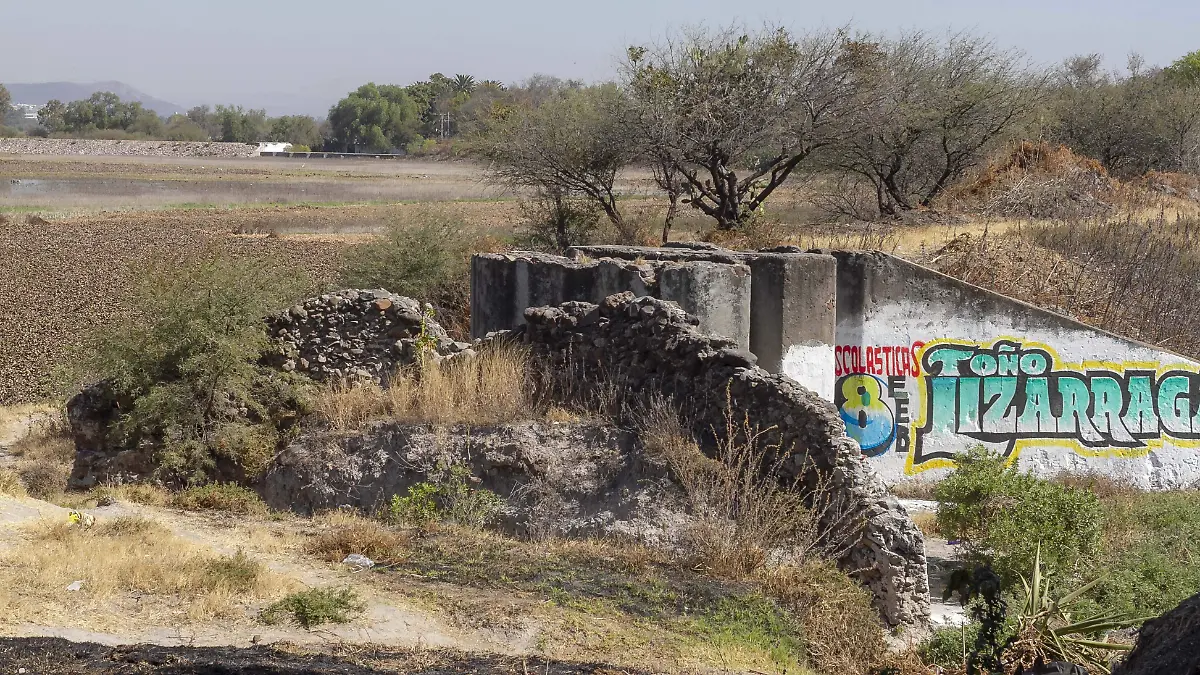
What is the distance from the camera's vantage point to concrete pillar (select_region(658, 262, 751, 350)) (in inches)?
540

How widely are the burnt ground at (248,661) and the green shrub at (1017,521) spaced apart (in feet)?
17.3

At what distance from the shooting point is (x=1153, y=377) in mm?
17484

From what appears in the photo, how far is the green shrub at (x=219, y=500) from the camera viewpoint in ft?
40.7

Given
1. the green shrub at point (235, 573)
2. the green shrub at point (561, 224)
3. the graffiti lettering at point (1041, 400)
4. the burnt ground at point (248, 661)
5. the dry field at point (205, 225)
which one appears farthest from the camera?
the green shrub at point (561, 224)

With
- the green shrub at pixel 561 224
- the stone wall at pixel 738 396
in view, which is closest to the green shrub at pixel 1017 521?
the stone wall at pixel 738 396

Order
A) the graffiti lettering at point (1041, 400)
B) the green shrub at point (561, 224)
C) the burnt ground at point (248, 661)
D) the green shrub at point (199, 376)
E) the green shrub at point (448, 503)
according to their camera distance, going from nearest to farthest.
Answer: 1. the burnt ground at point (248, 661)
2. the green shrub at point (448, 503)
3. the green shrub at point (199, 376)
4. the graffiti lettering at point (1041, 400)
5. the green shrub at point (561, 224)

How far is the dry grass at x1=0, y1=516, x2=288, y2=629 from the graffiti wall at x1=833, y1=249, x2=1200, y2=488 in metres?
10.4

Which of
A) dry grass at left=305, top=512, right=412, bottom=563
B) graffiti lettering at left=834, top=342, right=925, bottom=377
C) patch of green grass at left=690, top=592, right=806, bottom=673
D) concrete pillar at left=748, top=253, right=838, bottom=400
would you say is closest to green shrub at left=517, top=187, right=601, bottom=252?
graffiti lettering at left=834, top=342, right=925, bottom=377

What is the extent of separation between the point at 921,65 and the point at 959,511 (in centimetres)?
2205

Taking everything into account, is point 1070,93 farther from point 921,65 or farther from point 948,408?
point 948,408

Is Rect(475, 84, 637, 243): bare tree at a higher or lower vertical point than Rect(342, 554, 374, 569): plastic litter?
higher

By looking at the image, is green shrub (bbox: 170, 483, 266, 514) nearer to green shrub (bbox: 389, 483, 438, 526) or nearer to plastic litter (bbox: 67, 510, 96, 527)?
plastic litter (bbox: 67, 510, 96, 527)

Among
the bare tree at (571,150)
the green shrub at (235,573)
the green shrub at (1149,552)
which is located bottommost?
the green shrub at (1149,552)

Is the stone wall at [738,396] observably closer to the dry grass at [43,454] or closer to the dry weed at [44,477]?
the dry weed at [44,477]
